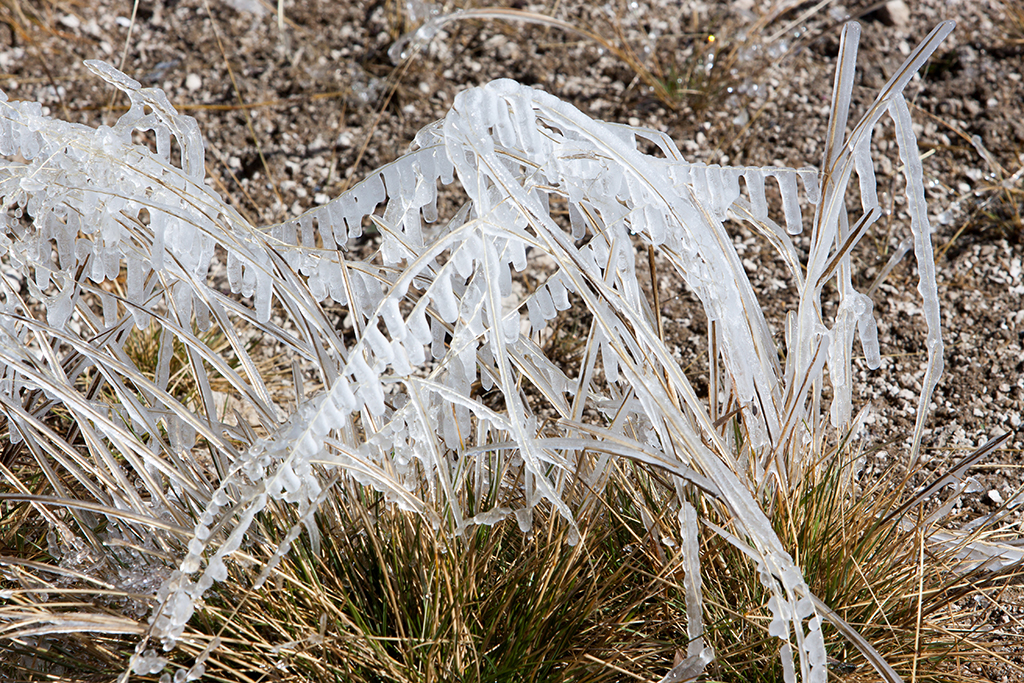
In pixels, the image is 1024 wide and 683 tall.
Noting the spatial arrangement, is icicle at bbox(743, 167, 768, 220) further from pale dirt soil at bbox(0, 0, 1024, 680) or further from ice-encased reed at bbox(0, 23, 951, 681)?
pale dirt soil at bbox(0, 0, 1024, 680)

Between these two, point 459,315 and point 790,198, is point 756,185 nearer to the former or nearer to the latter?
point 790,198

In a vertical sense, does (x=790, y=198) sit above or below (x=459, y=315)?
above

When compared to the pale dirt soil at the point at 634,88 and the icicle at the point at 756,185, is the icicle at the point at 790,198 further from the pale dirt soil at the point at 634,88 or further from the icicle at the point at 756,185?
the pale dirt soil at the point at 634,88

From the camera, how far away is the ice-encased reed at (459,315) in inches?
35.3

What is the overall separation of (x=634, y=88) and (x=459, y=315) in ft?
5.51

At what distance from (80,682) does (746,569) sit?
889 mm

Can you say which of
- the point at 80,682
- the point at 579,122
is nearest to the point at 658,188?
the point at 579,122

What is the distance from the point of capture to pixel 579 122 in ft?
3.04

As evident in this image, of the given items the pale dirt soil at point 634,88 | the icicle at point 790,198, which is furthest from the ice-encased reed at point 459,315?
the pale dirt soil at point 634,88

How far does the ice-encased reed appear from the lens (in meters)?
0.90

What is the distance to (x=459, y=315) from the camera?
1.04 m

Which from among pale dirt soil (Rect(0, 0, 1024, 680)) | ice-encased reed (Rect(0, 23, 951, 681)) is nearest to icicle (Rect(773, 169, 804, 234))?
ice-encased reed (Rect(0, 23, 951, 681))

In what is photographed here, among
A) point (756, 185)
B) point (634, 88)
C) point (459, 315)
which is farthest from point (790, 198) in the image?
point (634, 88)

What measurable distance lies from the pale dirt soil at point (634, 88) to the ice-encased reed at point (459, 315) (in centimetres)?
84
